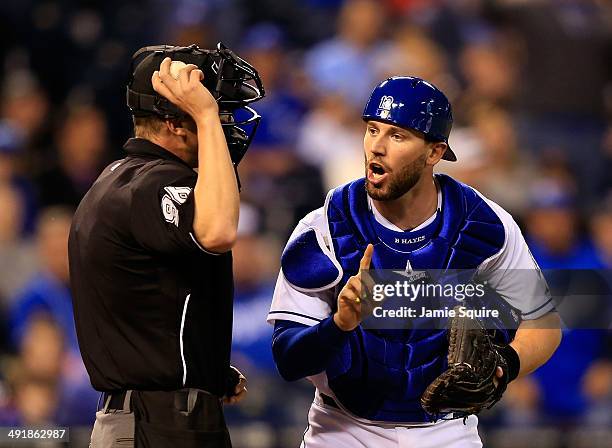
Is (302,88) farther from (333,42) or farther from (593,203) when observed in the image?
(593,203)

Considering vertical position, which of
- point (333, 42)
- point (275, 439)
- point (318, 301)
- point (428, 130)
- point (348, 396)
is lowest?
point (275, 439)

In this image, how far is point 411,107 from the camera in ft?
11.1

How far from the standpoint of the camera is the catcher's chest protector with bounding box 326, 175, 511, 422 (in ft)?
11.1

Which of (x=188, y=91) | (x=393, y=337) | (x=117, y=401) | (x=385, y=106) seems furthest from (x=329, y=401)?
(x=188, y=91)

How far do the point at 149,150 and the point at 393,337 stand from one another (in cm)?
95

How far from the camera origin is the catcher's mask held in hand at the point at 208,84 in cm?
303

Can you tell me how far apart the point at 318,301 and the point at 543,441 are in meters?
2.46

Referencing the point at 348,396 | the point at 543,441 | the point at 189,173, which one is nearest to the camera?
the point at 189,173

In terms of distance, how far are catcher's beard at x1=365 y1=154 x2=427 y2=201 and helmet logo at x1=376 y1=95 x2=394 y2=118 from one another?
0.57 ft

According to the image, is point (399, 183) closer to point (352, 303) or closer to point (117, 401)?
point (352, 303)

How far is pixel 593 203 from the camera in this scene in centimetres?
650

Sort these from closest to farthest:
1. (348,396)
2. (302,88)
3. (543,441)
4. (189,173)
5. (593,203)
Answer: (189,173)
(348,396)
(543,441)
(593,203)
(302,88)

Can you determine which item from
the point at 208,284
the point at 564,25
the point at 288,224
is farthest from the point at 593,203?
the point at 208,284

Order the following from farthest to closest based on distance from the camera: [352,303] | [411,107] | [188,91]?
[411,107] < [352,303] < [188,91]
